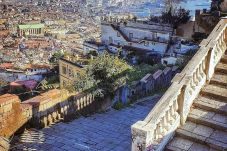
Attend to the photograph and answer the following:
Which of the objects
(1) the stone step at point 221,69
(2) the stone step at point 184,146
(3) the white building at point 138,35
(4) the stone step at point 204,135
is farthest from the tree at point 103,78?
(3) the white building at point 138,35

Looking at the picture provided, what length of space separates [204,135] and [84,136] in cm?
325

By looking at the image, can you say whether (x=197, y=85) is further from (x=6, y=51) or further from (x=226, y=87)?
(x=6, y=51)

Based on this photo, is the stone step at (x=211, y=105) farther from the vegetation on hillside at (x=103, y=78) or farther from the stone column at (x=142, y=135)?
the vegetation on hillside at (x=103, y=78)

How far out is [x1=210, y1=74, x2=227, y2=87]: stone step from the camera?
6.30m

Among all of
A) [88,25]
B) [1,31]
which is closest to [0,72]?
[1,31]

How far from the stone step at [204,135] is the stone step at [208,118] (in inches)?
2.7

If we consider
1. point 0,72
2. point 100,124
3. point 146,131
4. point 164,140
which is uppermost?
point 146,131

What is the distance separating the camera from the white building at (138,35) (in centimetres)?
2747

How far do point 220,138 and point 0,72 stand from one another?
34.7 m

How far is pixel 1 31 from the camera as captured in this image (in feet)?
261

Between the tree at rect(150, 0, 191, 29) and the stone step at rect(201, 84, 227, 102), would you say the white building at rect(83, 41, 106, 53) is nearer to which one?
the tree at rect(150, 0, 191, 29)

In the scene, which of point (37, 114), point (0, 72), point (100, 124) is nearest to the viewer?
point (37, 114)

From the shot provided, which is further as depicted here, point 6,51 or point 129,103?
point 6,51

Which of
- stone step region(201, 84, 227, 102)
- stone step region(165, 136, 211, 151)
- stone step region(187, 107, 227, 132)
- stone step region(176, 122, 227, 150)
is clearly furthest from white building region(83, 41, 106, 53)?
stone step region(165, 136, 211, 151)
